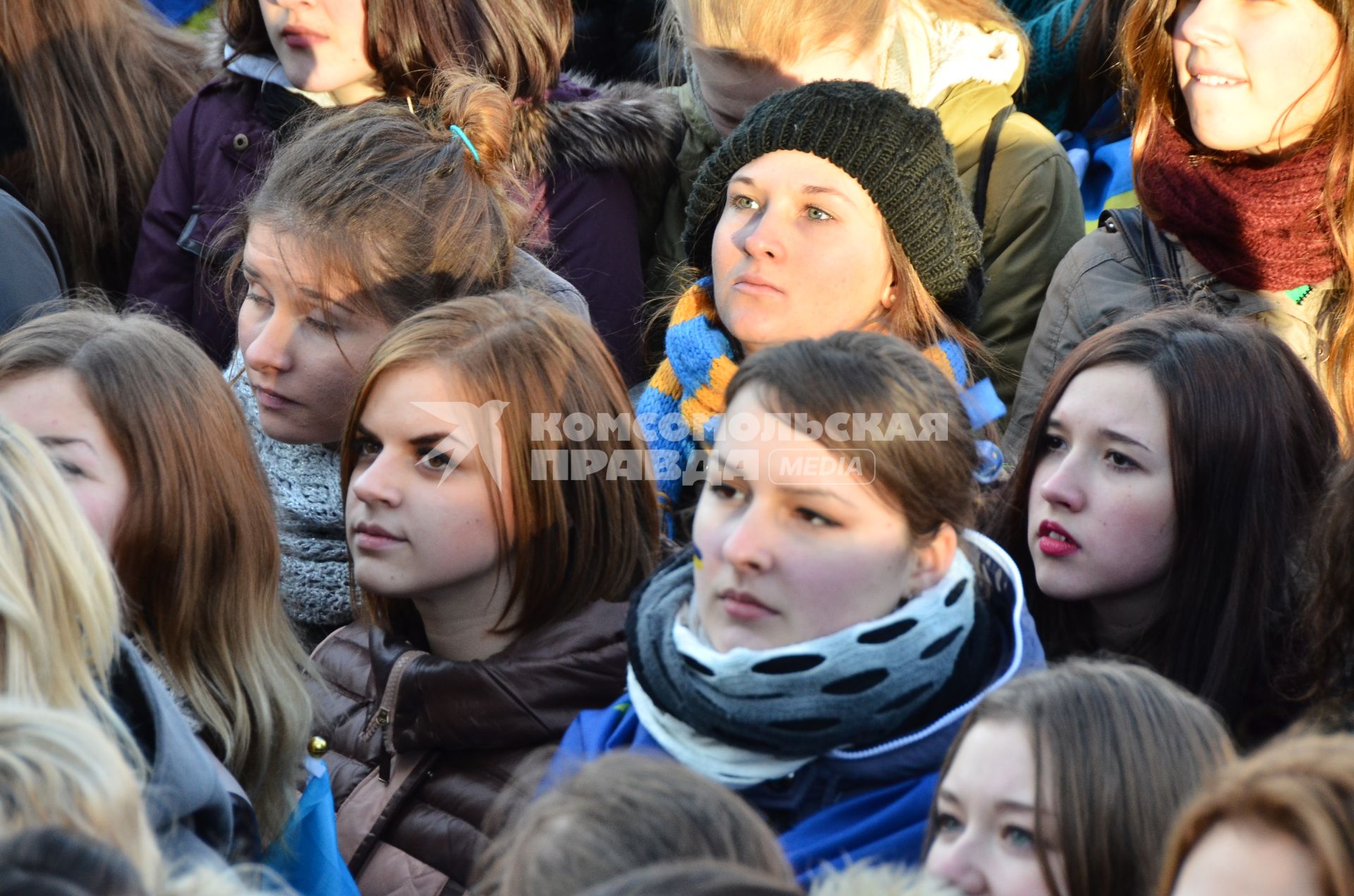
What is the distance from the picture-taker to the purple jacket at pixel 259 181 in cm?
395

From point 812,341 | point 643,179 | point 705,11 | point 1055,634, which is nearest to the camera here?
point 812,341

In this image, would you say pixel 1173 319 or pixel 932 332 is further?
pixel 932 332

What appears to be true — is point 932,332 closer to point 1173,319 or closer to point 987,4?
point 1173,319

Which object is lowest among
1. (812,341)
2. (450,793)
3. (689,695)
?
(450,793)

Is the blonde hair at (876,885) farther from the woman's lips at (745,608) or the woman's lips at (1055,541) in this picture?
the woman's lips at (1055,541)

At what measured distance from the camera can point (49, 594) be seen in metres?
2.04

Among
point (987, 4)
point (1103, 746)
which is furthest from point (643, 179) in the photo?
point (1103, 746)

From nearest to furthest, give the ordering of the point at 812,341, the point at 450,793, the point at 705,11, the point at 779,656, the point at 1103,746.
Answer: the point at 1103,746, the point at 779,656, the point at 812,341, the point at 450,793, the point at 705,11

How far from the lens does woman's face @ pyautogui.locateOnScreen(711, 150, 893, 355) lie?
3.41 m

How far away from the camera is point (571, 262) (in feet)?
13.1

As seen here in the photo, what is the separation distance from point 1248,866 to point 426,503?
1736 mm

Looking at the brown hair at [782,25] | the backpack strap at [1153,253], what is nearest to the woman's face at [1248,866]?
the backpack strap at [1153,253]

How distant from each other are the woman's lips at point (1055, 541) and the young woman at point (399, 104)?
4.91 ft

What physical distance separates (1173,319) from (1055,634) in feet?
2.15
